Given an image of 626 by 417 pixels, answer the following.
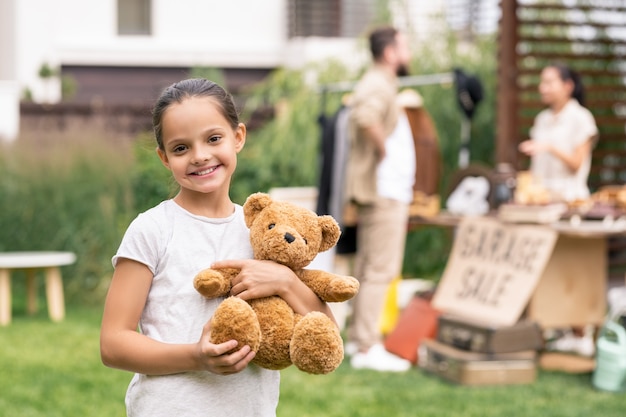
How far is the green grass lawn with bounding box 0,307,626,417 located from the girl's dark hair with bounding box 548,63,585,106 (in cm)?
197

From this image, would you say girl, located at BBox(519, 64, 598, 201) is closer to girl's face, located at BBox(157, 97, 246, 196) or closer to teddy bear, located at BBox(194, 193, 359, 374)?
teddy bear, located at BBox(194, 193, 359, 374)

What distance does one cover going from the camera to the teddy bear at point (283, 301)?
2082 millimetres

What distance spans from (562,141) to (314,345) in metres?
5.06

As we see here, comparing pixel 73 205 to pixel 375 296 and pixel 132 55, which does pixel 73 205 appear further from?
pixel 132 55

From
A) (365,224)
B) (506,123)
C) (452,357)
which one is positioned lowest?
(452,357)

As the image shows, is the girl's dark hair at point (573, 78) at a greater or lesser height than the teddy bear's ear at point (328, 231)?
greater

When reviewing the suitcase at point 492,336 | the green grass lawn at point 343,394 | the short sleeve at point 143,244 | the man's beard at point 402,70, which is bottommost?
the green grass lawn at point 343,394

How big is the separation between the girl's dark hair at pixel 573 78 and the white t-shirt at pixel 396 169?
117 centimetres

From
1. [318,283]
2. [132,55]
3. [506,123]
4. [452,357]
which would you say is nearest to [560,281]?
[452,357]

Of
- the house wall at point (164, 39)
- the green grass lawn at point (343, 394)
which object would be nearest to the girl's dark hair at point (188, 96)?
the green grass lawn at point (343, 394)

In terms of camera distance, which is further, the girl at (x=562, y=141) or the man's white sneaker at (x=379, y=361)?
the girl at (x=562, y=141)

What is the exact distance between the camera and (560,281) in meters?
6.48

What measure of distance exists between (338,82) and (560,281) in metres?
5.03

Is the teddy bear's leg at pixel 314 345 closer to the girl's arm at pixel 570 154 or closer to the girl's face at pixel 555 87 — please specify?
the girl's arm at pixel 570 154
